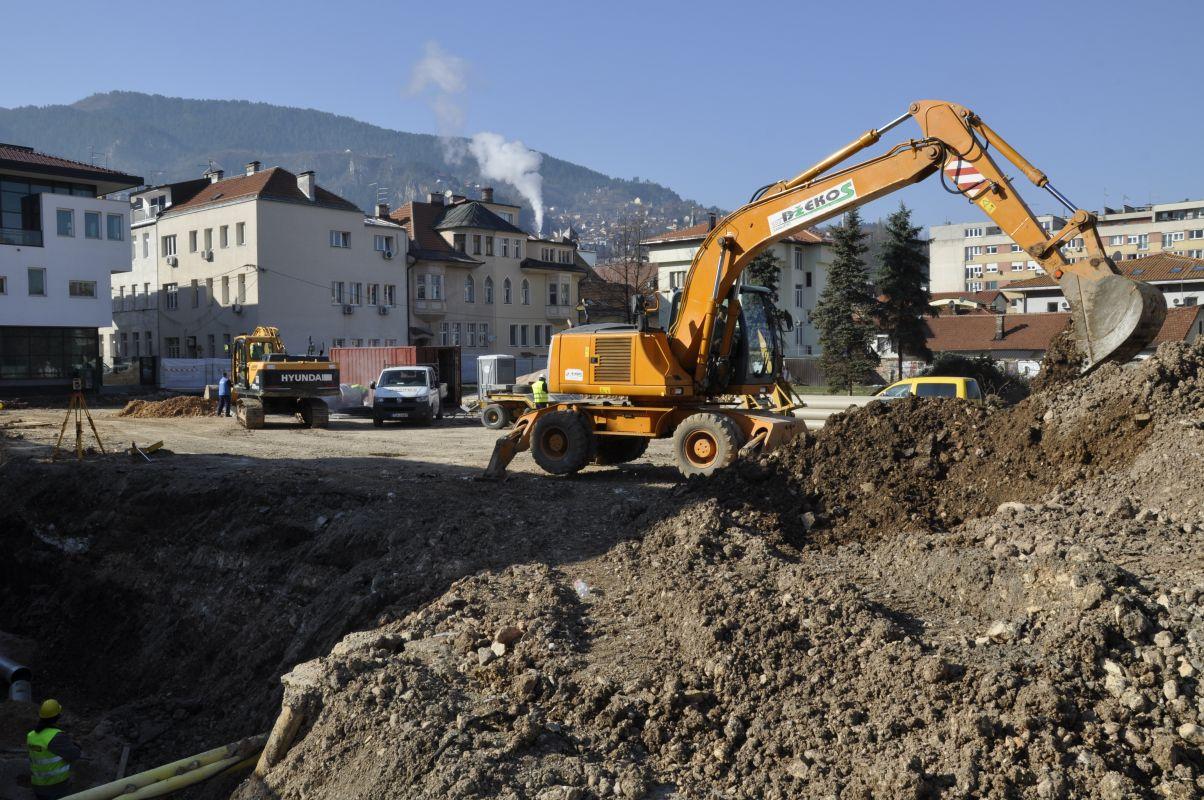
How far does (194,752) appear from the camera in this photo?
9086 millimetres

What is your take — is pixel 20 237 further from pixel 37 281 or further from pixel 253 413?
pixel 253 413

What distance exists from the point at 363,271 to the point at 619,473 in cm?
4108

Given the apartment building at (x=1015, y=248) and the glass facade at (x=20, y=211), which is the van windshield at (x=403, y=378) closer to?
the glass facade at (x=20, y=211)

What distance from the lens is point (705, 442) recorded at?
13.6 meters

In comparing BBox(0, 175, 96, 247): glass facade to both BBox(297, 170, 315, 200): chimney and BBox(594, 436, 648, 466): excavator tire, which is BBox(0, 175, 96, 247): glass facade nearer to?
BBox(297, 170, 315, 200): chimney

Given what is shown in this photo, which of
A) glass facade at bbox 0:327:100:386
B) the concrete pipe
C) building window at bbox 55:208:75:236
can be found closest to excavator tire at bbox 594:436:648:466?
the concrete pipe

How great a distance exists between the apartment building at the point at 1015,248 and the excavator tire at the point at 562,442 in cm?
9564

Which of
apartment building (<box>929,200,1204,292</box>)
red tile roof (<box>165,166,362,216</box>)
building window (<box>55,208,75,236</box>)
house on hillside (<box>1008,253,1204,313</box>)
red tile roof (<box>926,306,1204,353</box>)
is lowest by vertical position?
red tile roof (<box>926,306,1204,353</box>)

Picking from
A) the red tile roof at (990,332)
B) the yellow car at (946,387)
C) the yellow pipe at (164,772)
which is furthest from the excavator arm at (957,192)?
the red tile roof at (990,332)

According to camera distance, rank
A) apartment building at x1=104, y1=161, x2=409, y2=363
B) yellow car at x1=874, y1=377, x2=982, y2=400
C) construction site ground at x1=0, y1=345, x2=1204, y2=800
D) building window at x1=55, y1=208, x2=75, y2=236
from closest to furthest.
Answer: construction site ground at x1=0, y1=345, x2=1204, y2=800 → yellow car at x1=874, y1=377, x2=982, y2=400 → building window at x1=55, y1=208, x2=75, y2=236 → apartment building at x1=104, y1=161, x2=409, y2=363

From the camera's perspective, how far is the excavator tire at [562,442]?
14.5 m

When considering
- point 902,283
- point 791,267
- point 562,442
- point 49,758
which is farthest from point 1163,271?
point 49,758

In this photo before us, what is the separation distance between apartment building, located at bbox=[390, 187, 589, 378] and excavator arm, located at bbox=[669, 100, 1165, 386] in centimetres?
4151

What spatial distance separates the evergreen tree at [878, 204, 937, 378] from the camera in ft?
151
